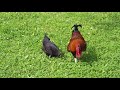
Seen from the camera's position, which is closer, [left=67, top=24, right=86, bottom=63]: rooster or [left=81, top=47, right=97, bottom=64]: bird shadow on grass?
[left=67, top=24, right=86, bottom=63]: rooster

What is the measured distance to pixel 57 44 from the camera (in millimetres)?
7992

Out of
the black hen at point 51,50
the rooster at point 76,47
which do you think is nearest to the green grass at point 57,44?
the black hen at point 51,50

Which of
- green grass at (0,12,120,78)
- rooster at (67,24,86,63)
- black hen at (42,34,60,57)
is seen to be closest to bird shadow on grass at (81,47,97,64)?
green grass at (0,12,120,78)

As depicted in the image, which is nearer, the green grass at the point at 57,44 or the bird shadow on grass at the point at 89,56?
the green grass at the point at 57,44

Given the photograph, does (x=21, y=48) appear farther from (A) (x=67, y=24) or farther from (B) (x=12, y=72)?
(A) (x=67, y=24)

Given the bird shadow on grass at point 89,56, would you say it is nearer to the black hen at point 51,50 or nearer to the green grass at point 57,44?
the green grass at point 57,44

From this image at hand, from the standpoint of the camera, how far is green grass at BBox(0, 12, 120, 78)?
6.72 meters

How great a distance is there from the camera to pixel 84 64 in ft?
22.8

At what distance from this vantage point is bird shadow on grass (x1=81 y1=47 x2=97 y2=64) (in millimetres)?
7134

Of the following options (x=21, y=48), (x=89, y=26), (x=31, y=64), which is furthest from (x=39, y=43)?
(x=89, y=26)

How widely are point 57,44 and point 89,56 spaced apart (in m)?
1.03

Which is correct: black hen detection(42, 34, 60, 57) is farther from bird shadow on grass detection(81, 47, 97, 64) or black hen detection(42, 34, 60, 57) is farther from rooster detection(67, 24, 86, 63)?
bird shadow on grass detection(81, 47, 97, 64)

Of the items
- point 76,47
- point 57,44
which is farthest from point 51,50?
point 57,44

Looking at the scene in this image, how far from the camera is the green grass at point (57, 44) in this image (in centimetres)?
672
